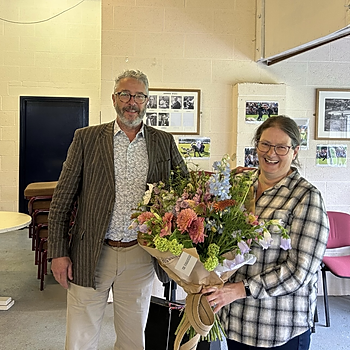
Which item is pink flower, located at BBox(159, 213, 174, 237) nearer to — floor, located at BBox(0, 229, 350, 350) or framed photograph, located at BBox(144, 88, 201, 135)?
floor, located at BBox(0, 229, 350, 350)

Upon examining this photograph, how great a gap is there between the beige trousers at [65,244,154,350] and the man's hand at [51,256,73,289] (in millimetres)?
60

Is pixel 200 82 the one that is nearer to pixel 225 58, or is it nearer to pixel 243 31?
pixel 225 58

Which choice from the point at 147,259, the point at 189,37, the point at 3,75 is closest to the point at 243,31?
the point at 189,37

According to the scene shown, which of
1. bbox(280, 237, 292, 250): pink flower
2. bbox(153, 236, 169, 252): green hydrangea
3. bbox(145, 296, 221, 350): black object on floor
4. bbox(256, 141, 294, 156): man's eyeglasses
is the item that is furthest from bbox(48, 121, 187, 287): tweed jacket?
bbox(280, 237, 292, 250): pink flower

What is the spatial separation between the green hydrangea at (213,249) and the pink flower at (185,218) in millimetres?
98

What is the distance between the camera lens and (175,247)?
1.12m

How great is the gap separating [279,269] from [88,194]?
1.01 metres

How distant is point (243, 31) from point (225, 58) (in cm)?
28

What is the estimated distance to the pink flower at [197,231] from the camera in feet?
3.65

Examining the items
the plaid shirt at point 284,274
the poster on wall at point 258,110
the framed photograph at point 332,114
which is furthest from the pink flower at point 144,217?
the framed photograph at point 332,114

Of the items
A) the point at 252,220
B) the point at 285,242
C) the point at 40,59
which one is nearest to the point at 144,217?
the point at 252,220

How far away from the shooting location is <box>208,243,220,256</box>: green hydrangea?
1139 mm

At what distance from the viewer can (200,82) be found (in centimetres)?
337

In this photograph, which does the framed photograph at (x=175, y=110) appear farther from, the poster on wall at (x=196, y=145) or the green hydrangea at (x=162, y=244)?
the green hydrangea at (x=162, y=244)
